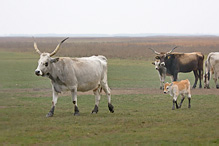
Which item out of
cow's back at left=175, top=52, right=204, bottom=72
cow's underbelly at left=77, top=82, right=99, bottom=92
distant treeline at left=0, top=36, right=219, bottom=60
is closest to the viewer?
cow's underbelly at left=77, top=82, right=99, bottom=92

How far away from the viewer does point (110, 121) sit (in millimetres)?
12031

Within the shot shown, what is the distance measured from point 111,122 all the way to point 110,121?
158 millimetres

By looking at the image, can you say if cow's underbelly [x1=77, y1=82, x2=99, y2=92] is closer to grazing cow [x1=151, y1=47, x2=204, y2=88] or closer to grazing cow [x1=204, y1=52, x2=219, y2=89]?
grazing cow [x1=151, y1=47, x2=204, y2=88]

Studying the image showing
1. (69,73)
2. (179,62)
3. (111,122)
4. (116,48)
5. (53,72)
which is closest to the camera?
(111,122)

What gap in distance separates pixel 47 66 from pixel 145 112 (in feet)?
10.6

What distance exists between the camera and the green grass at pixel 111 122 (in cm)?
968

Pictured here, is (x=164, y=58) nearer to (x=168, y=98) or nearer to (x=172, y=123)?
(x=168, y=98)

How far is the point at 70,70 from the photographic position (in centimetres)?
1336

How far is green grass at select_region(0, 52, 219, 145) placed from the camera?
968 cm

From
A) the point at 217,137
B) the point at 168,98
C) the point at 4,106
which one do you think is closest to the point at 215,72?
the point at 168,98

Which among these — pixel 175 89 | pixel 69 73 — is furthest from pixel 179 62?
pixel 69 73

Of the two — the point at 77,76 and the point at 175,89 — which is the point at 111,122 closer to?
the point at 77,76

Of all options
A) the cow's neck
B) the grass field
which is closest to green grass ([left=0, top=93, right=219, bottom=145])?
the grass field

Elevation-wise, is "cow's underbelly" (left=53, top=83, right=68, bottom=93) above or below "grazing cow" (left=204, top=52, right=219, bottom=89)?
above
